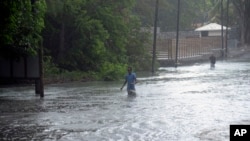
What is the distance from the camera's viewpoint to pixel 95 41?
45188 millimetres

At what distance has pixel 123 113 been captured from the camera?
2325 centimetres

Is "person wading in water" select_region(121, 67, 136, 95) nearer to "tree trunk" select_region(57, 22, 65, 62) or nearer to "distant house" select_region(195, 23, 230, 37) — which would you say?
"tree trunk" select_region(57, 22, 65, 62)

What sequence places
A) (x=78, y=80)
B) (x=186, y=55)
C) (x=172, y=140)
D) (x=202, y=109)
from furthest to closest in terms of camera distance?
(x=186, y=55)
(x=78, y=80)
(x=202, y=109)
(x=172, y=140)

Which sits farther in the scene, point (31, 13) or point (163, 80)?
point (163, 80)

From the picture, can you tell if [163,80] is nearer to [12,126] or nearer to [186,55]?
[12,126]

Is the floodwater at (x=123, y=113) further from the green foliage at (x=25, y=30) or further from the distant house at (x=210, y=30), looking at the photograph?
the distant house at (x=210, y=30)

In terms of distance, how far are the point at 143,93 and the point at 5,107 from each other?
9.39 meters

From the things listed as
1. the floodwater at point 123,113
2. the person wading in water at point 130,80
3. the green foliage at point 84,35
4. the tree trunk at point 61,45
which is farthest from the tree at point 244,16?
the person wading in water at point 130,80

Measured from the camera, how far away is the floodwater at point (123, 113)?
1781 centimetres

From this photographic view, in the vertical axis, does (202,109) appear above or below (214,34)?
below

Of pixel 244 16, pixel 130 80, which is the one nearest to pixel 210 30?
pixel 244 16

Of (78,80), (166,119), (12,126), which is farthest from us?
(78,80)

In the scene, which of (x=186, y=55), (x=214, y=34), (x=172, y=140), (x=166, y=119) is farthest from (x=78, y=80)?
(x=214, y=34)

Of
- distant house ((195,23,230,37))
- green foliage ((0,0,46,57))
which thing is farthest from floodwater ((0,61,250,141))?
distant house ((195,23,230,37))
